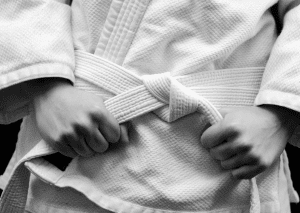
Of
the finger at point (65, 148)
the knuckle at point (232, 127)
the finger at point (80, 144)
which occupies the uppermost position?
the knuckle at point (232, 127)

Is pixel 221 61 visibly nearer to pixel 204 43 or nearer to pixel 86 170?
pixel 204 43

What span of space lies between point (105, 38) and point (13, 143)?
0.52 m

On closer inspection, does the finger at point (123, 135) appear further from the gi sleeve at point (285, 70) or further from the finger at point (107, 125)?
the gi sleeve at point (285, 70)

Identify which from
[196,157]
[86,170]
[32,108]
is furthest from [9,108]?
[196,157]

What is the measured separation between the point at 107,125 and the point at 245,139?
0.63 feet

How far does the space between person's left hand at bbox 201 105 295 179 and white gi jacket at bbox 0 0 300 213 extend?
21 mm

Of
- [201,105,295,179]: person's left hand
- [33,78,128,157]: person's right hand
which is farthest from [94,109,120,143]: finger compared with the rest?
[201,105,295,179]: person's left hand

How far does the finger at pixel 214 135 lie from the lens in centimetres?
58

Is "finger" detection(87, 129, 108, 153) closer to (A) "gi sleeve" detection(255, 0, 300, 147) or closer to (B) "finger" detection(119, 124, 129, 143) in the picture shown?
(B) "finger" detection(119, 124, 129, 143)

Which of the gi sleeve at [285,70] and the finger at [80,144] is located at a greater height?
the gi sleeve at [285,70]

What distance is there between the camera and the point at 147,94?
61 centimetres

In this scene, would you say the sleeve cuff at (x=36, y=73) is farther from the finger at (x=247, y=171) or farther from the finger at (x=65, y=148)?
the finger at (x=247, y=171)

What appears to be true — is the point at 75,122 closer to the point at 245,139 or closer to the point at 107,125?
the point at 107,125

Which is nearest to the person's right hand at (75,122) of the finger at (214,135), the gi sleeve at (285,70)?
the finger at (214,135)
